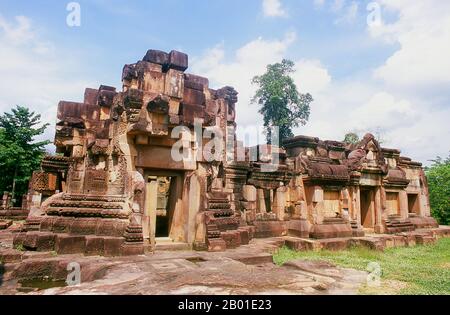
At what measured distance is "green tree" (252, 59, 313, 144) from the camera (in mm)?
28156

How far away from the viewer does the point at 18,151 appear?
24.3m

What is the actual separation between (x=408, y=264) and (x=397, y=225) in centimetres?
535

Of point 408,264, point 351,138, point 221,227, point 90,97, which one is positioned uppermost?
point 351,138

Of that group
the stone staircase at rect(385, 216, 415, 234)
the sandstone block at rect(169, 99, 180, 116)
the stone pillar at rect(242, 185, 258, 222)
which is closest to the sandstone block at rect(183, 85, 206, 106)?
the sandstone block at rect(169, 99, 180, 116)

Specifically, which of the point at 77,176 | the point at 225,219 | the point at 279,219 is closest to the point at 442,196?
the point at 279,219

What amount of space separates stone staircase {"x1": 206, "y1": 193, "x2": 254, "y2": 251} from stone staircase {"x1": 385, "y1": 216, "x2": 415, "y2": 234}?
6660 millimetres

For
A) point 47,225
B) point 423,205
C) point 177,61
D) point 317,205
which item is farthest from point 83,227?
point 423,205

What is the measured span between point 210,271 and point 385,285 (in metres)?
2.56

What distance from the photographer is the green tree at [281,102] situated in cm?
2816

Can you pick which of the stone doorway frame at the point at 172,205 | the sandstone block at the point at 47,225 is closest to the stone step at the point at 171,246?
the stone doorway frame at the point at 172,205

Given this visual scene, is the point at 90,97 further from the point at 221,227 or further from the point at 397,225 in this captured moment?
the point at 397,225

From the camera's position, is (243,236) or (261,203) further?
(261,203)

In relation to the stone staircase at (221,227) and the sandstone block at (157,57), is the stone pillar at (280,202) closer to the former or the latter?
the stone staircase at (221,227)

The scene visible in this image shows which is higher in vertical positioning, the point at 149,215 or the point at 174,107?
A: the point at 174,107
